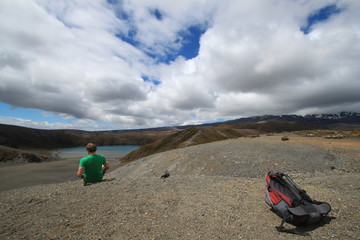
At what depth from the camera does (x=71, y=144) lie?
164125 millimetres

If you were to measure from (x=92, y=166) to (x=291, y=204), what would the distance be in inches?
299

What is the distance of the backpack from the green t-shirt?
6932mm

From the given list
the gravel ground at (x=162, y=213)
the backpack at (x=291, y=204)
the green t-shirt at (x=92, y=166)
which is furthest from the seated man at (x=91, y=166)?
the backpack at (x=291, y=204)

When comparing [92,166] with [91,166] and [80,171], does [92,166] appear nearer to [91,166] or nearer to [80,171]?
[91,166]

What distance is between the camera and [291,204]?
489 cm

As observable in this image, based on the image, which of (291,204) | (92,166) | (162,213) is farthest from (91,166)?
(291,204)

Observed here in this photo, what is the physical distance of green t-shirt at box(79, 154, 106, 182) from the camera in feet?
26.2

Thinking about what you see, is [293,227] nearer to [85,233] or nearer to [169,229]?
[169,229]

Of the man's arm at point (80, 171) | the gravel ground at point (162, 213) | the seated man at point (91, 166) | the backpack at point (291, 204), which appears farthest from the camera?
the seated man at point (91, 166)

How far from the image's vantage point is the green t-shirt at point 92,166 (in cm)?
800

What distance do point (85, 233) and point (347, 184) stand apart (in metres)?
10.7

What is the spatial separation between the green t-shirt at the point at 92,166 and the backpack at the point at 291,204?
693 centimetres

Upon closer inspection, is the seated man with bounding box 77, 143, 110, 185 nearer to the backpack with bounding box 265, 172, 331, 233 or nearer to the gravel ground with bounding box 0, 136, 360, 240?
the gravel ground with bounding box 0, 136, 360, 240

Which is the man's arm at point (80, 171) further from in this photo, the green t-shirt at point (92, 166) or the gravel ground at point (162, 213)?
the gravel ground at point (162, 213)
